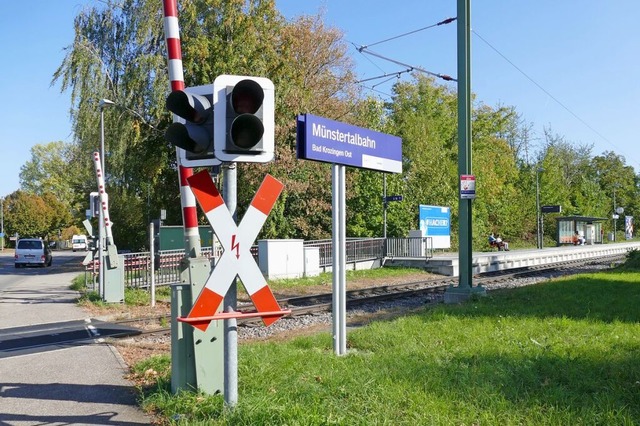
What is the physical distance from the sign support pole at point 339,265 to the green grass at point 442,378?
256 mm

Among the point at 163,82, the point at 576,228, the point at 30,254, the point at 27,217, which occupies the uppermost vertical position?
the point at 163,82

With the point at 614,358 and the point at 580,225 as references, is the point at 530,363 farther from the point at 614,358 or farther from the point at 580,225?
the point at 580,225

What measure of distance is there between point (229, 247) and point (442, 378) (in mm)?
2513

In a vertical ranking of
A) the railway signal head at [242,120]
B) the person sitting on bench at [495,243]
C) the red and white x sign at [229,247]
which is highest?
the railway signal head at [242,120]

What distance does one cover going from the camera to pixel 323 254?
85.6 ft

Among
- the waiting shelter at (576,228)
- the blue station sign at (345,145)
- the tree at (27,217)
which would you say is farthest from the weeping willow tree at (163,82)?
the tree at (27,217)

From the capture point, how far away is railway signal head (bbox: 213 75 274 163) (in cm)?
451

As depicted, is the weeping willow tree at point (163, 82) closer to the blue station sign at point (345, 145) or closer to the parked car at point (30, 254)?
the parked car at point (30, 254)

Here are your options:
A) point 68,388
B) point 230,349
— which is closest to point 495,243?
point 68,388

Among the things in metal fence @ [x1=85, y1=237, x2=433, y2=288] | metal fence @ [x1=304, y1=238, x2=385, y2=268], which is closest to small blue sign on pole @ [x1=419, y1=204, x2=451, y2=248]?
metal fence @ [x1=85, y1=237, x2=433, y2=288]

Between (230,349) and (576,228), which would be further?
(576,228)

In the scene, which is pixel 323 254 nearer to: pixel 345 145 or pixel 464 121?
pixel 464 121

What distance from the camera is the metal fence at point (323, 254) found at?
1855 cm

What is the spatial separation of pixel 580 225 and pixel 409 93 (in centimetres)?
1992
